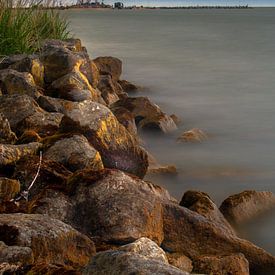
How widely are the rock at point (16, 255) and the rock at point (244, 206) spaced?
339cm

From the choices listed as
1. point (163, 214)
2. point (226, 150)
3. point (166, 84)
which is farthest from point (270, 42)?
point (163, 214)

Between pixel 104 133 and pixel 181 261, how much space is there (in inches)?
75.3

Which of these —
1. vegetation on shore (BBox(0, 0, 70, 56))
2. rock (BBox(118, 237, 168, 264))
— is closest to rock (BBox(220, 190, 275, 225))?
rock (BBox(118, 237, 168, 264))

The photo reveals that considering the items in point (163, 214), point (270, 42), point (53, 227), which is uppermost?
point (53, 227)

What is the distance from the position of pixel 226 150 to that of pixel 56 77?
3.13 m

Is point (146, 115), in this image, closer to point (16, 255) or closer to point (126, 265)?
point (16, 255)

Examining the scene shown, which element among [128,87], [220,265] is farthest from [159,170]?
[128,87]

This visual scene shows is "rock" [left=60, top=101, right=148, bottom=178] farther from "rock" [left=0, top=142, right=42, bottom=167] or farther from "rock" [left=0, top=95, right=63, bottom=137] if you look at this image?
"rock" [left=0, top=142, right=42, bottom=167]

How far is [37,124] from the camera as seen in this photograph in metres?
6.09

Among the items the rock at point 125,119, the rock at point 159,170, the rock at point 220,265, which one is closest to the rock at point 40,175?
the rock at point 220,265

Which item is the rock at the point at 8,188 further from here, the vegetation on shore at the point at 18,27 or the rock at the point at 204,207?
the vegetation on shore at the point at 18,27

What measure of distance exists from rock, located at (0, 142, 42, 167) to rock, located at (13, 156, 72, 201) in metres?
0.17

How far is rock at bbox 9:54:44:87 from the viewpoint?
8.51 m

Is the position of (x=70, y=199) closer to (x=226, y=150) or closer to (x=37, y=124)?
(x=37, y=124)
